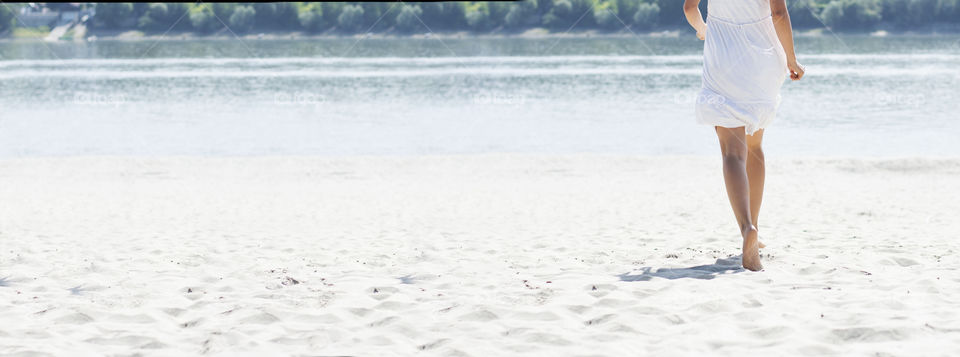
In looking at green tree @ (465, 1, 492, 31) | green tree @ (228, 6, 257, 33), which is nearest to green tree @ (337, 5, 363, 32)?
green tree @ (228, 6, 257, 33)

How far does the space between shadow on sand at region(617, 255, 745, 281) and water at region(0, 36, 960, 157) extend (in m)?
13.2

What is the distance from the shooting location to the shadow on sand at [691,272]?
4218 millimetres

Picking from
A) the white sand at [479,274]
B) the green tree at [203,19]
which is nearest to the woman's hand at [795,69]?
the white sand at [479,274]

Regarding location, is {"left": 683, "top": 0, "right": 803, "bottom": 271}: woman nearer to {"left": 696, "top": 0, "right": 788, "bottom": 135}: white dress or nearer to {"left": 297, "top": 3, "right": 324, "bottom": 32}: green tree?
{"left": 696, "top": 0, "right": 788, "bottom": 135}: white dress

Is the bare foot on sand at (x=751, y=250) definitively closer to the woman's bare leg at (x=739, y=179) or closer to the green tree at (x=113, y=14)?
the woman's bare leg at (x=739, y=179)

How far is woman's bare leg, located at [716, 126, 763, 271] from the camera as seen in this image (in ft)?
14.2

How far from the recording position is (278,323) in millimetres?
A: 3461

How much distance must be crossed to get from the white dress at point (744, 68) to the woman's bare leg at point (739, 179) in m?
0.06

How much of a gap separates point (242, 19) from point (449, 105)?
62.8 m

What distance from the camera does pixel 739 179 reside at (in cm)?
434

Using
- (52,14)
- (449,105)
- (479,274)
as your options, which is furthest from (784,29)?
(52,14)

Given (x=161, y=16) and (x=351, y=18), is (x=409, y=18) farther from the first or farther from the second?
(x=161, y=16)

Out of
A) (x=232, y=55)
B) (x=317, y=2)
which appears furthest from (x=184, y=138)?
(x=317, y=2)

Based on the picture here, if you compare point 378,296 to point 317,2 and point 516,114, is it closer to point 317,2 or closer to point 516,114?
point 516,114
